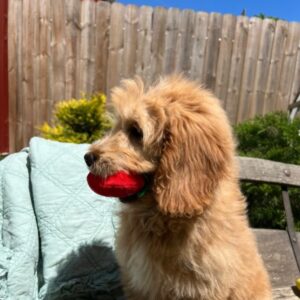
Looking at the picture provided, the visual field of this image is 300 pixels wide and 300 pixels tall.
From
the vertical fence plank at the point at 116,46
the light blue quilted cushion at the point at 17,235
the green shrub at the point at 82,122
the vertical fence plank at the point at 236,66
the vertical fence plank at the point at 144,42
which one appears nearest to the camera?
the light blue quilted cushion at the point at 17,235

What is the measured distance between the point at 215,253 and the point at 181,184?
0.46m

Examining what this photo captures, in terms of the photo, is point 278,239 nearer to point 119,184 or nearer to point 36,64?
point 119,184

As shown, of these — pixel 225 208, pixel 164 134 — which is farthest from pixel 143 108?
pixel 225 208

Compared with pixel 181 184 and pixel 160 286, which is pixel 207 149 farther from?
pixel 160 286

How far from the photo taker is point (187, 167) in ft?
7.16

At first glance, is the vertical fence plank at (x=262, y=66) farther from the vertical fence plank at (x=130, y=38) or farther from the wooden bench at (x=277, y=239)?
the wooden bench at (x=277, y=239)

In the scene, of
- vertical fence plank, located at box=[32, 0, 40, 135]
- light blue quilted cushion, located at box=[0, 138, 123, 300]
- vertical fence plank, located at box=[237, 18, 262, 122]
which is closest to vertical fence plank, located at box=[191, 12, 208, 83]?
vertical fence plank, located at box=[237, 18, 262, 122]

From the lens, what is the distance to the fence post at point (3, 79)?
5941 mm

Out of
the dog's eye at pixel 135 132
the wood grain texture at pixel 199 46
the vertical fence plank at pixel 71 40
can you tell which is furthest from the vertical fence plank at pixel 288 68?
the dog's eye at pixel 135 132

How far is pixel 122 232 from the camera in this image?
254 cm

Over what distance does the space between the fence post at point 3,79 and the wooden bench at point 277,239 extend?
382 cm

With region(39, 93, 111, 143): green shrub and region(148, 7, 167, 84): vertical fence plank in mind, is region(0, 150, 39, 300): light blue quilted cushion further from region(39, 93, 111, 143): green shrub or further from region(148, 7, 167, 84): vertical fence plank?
region(148, 7, 167, 84): vertical fence plank

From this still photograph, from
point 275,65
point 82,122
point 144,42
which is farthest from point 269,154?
point 275,65

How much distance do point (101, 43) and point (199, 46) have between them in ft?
4.60
